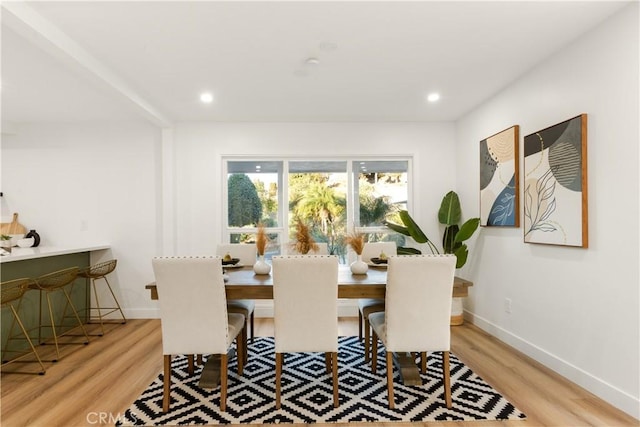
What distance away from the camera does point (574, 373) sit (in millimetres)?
2678

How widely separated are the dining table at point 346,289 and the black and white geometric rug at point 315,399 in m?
0.09

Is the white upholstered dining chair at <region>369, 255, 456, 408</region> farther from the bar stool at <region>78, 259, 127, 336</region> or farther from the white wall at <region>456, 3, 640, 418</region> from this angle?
the bar stool at <region>78, 259, 127, 336</region>

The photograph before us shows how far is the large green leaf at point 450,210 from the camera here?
448 centimetres

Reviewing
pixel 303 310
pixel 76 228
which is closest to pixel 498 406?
pixel 303 310

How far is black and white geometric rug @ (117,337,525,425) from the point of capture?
7.39 ft

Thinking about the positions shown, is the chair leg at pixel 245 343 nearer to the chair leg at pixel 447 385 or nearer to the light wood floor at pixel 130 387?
the light wood floor at pixel 130 387

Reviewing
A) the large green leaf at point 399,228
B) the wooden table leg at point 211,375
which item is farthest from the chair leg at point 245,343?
the large green leaf at point 399,228

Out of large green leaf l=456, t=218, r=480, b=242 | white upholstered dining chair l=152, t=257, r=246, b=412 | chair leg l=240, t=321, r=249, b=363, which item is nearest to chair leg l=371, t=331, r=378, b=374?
chair leg l=240, t=321, r=249, b=363

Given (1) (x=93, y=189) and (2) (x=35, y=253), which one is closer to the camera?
(2) (x=35, y=253)

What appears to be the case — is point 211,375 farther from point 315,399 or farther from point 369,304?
point 369,304

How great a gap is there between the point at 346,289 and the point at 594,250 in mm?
1689

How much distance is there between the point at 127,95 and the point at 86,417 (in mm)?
2586

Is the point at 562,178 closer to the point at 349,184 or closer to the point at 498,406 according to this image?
the point at 498,406

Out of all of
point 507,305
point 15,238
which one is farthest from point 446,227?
point 15,238
